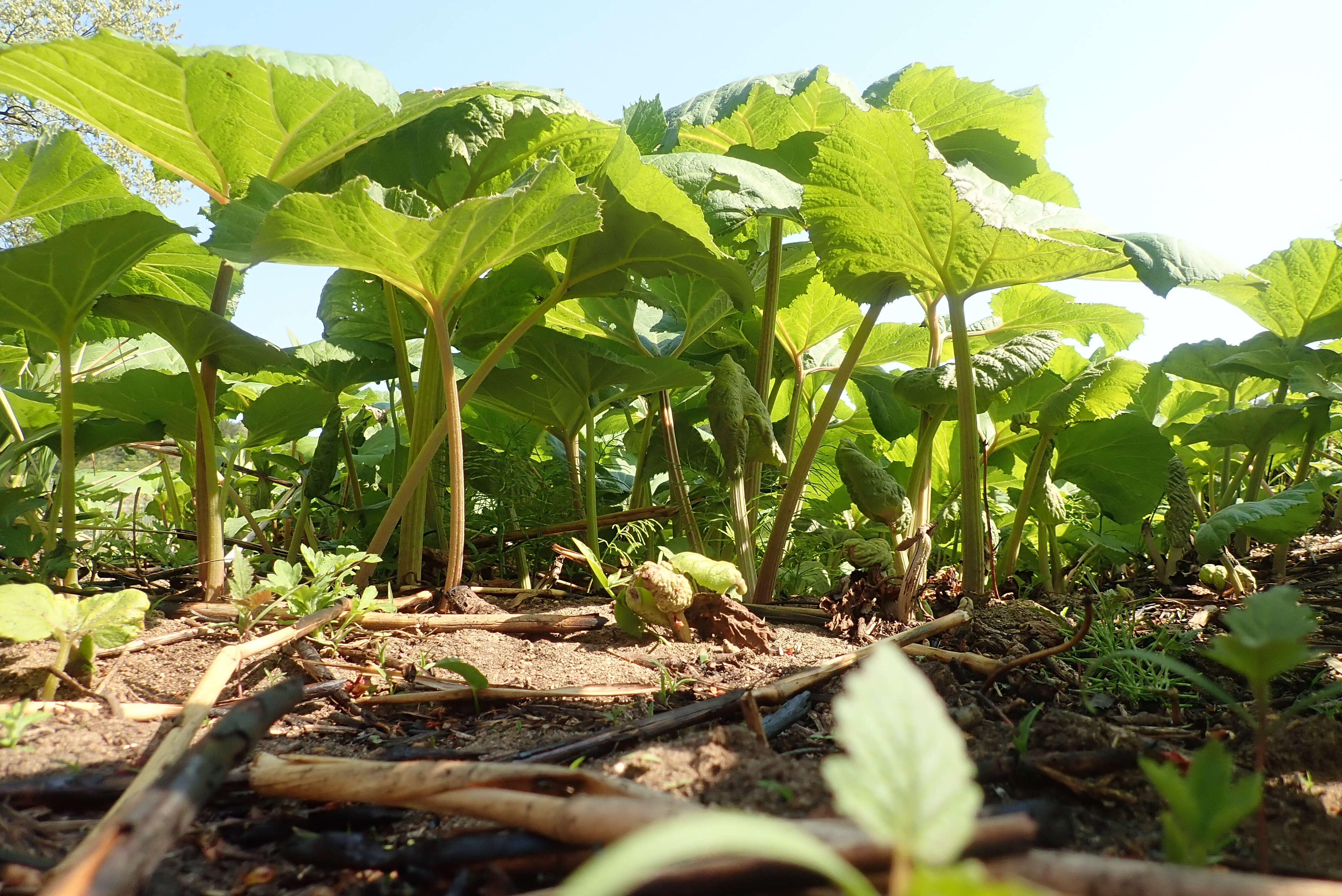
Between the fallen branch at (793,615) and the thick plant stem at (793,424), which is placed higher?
the thick plant stem at (793,424)

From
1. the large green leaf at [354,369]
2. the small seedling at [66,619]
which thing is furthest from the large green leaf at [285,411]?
the small seedling at [66,619]

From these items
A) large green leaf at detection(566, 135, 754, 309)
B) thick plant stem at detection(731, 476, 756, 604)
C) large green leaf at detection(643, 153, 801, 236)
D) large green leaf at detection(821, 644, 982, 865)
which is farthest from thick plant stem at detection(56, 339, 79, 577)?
large green leaf at detection(821, 644, 982, 865)

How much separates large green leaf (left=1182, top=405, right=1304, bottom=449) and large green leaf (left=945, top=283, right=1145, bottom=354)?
30 centimetres

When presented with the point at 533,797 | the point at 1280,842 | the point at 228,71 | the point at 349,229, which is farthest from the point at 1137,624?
the point at 228,71

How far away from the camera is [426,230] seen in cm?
126

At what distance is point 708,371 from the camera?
1.99m

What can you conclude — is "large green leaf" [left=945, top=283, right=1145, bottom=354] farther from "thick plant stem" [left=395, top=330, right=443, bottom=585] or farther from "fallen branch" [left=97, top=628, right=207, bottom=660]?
"fallen branch" [left=97, top=628, right=207, bottom=660]

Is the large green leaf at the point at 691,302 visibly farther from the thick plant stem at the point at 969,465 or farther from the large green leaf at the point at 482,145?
the thick plant stem at the point at 969,465

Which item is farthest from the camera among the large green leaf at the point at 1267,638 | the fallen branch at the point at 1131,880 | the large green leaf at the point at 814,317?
the large green leaf at the point at 814,317

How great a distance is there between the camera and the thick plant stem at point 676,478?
72.5 inches

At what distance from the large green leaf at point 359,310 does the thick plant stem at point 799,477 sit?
0.93 m

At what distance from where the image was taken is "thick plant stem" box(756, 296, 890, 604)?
67.4 inches

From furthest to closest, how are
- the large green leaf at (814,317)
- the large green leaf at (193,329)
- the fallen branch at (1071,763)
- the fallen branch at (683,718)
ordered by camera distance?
the large green leaf at (814,317), the large green leaf at (193,329), the fallen branch at (683,718), the fallen branch at (1071,763)

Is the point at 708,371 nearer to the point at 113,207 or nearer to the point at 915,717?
the point at 113,207
